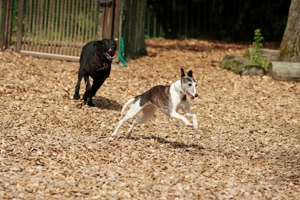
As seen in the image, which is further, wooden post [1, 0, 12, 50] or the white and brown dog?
wooden post [1, 0, 12, 50]

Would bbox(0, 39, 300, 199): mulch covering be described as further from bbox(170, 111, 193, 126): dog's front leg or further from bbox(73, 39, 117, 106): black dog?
bbox(170, 111, 193, 126): dog's front leg

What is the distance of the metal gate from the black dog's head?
4364 mm

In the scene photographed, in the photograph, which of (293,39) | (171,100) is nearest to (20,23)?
(293,39)

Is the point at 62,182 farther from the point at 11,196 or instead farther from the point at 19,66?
the point at 19,66

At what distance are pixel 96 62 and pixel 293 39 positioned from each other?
6.36 meters

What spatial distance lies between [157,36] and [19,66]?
32.6 ft

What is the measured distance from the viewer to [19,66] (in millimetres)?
13375

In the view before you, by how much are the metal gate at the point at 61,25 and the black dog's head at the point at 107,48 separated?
4364 millimetres

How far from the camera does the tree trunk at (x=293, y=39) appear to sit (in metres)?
14.9

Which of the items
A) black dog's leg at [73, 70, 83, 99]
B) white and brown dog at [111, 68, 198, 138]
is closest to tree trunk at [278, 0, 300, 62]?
black dog's leg at [73, 70, 83, 99]

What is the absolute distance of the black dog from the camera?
32.9 ft

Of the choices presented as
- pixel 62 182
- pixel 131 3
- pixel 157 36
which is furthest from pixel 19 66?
pixel 157 36

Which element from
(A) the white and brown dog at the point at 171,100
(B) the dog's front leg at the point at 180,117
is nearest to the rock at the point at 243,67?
(A) the white and brown dog at the point at 171,100

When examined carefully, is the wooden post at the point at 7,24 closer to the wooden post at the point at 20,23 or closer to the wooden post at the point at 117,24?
the wooden post at the point at 20,23
